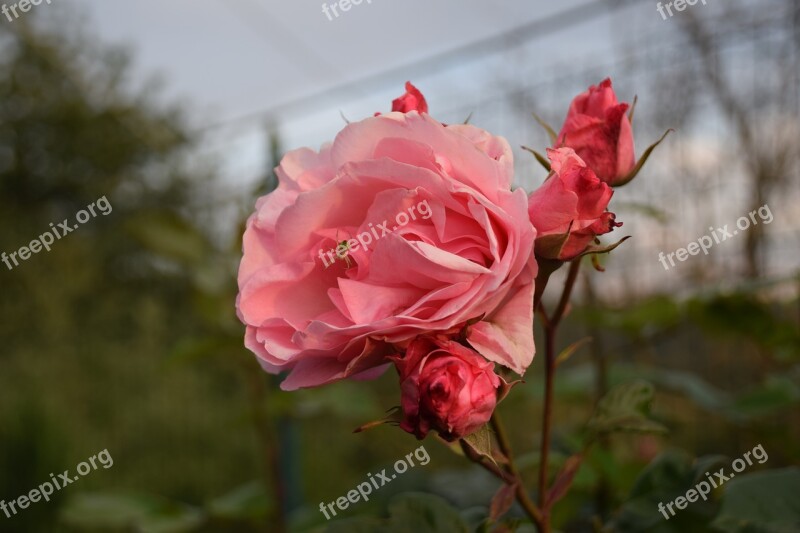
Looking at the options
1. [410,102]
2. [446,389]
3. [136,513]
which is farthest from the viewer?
[136,513]

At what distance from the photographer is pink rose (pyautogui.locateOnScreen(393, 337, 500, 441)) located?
48 centimetres

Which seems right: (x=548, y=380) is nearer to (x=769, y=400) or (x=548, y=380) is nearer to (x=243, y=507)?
(x=769, y=400)

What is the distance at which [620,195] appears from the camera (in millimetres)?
2629

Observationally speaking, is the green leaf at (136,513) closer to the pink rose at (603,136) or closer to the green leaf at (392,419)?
the green leaf at (392,419)

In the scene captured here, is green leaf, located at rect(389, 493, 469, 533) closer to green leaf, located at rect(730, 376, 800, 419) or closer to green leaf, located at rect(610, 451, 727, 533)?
green leaf, located at rect(610, 451, 727, 533)

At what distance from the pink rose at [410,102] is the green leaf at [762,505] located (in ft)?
1.51

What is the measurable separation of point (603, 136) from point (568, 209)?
0.42 feet

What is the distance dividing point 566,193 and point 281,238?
0.22 m

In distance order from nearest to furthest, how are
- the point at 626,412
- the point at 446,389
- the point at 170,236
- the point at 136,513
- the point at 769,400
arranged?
the point at 446,389
the point at 626,412
the point at 769,400
the point at 136,513
the point at 170,236

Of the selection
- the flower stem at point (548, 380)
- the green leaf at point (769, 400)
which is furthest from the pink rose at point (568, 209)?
the green leaf at point (769, 400)

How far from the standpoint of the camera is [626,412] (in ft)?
2.32

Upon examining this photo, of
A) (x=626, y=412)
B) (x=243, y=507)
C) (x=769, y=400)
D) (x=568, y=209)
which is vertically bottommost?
(x=769, y=400)

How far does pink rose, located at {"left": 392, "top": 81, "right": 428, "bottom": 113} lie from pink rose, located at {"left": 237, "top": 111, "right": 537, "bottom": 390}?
60 mm

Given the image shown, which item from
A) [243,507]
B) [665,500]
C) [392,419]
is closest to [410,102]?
[392,419]
